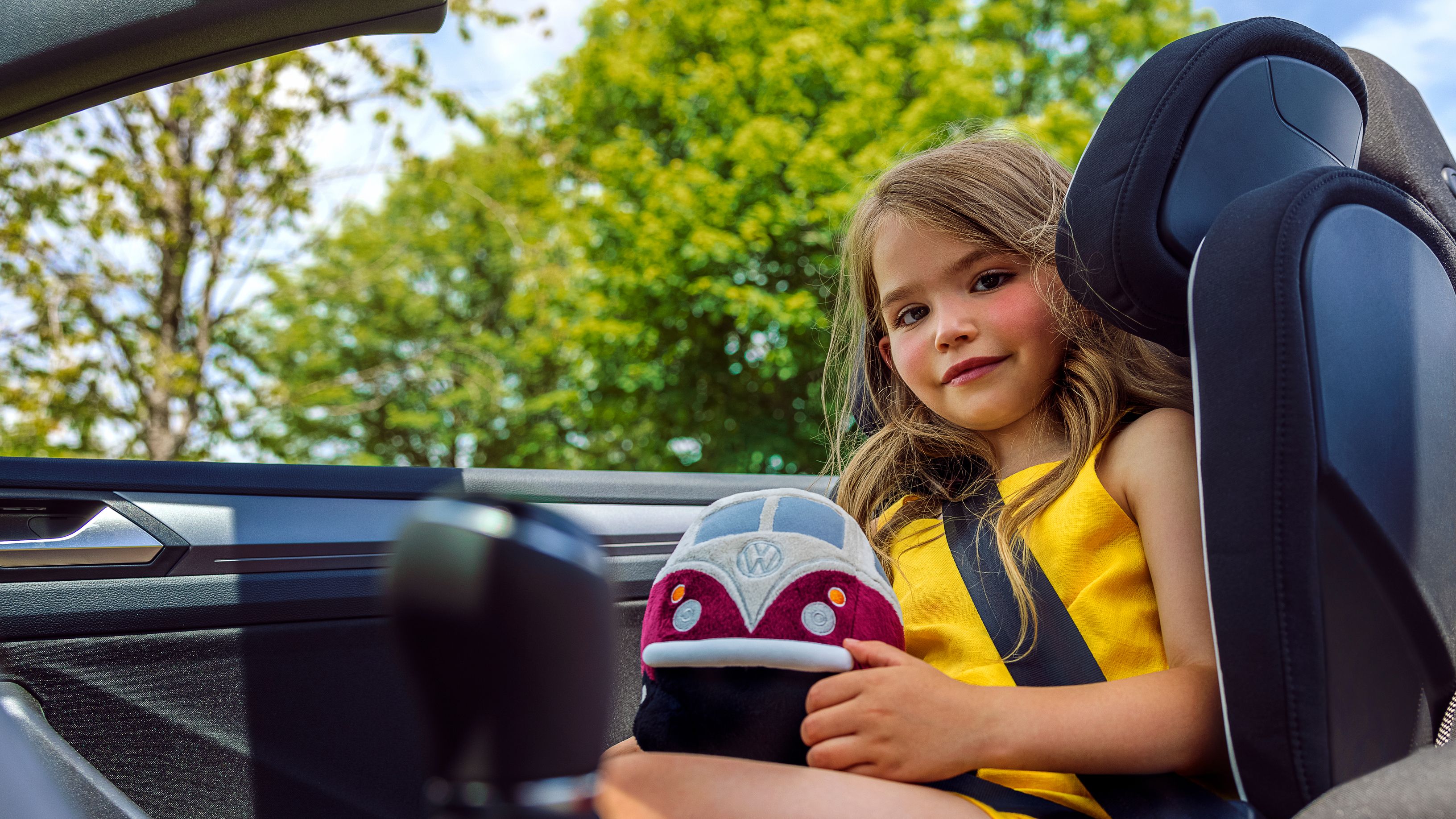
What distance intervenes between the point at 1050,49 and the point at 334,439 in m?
10.7

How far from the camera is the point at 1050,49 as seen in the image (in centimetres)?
1148

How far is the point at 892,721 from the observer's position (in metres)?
0.96

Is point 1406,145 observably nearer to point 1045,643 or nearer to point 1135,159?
point 1135,159

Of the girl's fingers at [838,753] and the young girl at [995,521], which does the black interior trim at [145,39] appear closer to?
the young girl at [995,521]

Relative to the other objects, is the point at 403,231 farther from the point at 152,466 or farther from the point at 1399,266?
the point at 1399,266

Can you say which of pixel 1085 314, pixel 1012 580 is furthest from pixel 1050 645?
pixel 1085 314

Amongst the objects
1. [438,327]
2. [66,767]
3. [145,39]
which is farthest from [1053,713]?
[438,327]

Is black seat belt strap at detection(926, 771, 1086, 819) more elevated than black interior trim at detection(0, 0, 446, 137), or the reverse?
black interior trim at detection(0, 0, 446, 137)

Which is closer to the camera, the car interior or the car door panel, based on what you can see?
the car interior

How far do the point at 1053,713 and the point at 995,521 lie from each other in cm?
37

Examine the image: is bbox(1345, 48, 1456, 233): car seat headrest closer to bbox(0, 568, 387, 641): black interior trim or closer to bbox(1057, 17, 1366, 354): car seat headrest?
bbox(1057, 17, 1366, 354): car seat headrest

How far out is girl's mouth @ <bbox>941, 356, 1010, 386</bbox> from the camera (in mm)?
1358

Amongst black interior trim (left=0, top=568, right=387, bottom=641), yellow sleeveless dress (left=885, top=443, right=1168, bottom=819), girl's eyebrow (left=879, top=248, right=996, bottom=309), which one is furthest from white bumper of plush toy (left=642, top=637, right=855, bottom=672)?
black interior trim (left=0, top=568, right=387, bottom=641)

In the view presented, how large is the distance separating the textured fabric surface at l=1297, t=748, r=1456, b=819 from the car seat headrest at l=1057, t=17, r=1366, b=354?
0.50 metres
